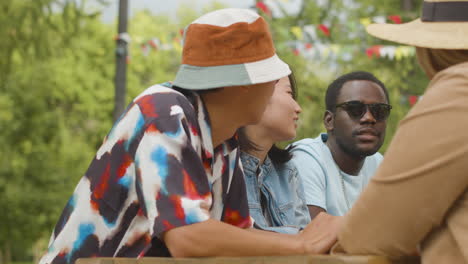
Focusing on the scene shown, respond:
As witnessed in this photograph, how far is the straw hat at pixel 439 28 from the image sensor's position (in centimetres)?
209

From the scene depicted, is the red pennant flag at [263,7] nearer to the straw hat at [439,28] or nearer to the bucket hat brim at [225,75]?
the bucket hat brim at [225,75]

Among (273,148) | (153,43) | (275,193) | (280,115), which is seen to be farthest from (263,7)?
(275,193)

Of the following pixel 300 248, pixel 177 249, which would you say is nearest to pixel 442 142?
pixel 300 248

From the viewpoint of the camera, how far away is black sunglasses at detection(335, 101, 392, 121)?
461 centimetres

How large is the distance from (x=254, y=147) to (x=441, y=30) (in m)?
1.69

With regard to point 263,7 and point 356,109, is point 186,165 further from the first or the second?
point 263,7

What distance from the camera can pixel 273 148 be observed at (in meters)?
3.92

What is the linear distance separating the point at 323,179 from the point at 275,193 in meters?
0.80

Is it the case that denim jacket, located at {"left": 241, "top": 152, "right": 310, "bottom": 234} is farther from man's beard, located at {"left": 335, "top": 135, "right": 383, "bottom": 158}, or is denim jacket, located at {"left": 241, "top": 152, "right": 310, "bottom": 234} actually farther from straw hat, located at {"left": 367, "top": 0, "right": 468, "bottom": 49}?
straw hat, located at {"left": 367, "top": 0, "right": 468, "bottom": 49}

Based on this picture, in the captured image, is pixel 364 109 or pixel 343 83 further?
pixel 343 83

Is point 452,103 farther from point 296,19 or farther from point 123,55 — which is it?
point 296,19

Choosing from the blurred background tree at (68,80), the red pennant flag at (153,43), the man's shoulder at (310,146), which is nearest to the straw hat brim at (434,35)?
the man's shoulder at (310,146)

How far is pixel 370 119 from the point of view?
4.59 meters

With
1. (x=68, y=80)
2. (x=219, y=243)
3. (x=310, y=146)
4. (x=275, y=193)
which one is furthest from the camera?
(x=68, y=80)
